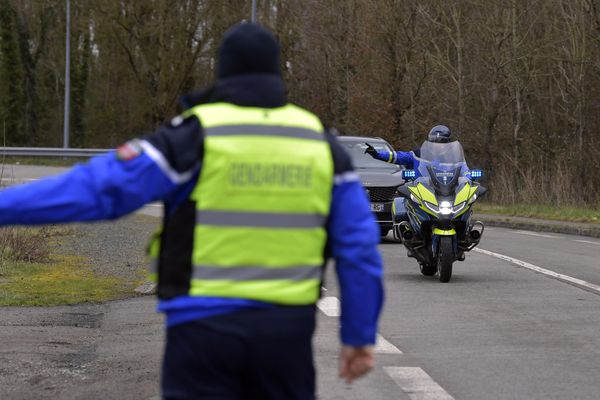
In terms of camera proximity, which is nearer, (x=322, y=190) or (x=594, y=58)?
(x=322, y=190)

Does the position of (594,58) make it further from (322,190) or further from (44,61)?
(44,61)

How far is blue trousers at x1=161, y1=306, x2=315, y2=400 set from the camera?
11.7ft

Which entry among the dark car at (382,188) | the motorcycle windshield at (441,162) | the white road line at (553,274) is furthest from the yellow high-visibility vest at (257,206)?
the dark car at (382,188)

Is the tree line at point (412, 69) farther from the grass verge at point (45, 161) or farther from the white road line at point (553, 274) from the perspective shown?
the white road line at point (553, 274)

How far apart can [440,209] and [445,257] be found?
1.79 ft

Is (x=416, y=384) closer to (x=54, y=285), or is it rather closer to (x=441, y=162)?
(x=54, y=285)

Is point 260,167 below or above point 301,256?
above

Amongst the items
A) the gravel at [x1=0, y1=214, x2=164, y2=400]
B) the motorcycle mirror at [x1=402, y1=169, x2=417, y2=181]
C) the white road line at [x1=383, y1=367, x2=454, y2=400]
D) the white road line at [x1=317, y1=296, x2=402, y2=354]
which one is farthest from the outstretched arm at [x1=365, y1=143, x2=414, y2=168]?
the white road line at [x1=383, y1=367, x2=454, y2=400]

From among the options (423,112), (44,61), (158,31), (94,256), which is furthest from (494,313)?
(44,61)

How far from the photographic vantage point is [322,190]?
379 centimetres

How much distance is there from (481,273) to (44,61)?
50749mm

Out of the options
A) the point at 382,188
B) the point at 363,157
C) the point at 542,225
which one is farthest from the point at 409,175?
the point at 542,225

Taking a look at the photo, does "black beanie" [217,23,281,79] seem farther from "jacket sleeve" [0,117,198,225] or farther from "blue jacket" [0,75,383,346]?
"jacket sleeve" [0,117,198,225]

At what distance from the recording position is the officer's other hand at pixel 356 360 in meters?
3.83
